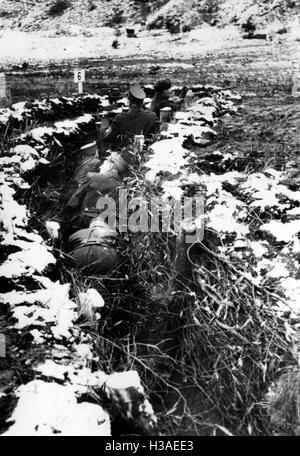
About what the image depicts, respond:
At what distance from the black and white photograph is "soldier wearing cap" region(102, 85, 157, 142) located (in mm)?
16

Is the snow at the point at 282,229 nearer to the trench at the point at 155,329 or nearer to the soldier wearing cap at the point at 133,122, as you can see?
the trench at the point at 155,329

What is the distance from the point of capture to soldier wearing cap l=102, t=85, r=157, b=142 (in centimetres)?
513

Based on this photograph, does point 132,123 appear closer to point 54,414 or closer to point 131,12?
point 54,414

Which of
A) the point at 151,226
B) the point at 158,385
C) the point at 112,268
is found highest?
the point at 151,226

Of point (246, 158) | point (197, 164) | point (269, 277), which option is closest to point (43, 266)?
point (269, 277)

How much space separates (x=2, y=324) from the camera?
7.73 feet

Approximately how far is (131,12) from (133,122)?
7281mm

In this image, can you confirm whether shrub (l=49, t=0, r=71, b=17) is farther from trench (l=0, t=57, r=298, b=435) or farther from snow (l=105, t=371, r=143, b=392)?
snow (l=105, t=371, r=143, b=392)

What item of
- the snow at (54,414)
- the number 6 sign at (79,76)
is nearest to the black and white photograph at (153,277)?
the snow at (54,414)

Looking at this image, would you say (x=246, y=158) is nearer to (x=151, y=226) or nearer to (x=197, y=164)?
(x=197, y=164)

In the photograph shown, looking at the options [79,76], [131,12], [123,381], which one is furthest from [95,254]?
[131,12]

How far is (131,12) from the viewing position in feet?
36.6

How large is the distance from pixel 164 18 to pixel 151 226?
9.16m

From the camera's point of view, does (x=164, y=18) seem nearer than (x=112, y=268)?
No
